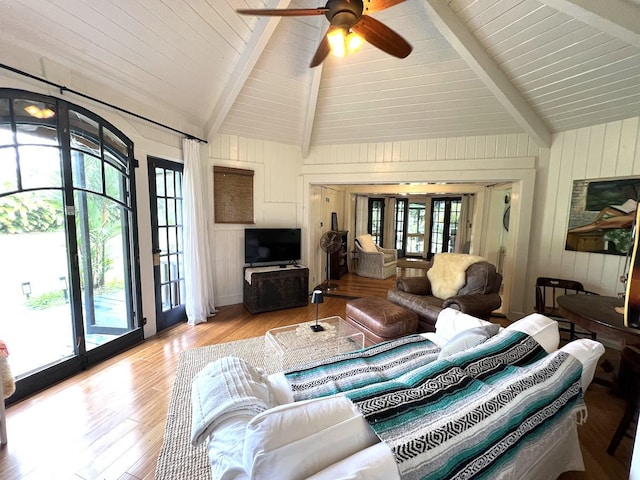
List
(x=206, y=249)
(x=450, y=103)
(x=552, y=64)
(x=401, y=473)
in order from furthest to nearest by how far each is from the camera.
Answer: (x=206, y=249), (x=450, y=103), (x=552, y=64), (x=401, y=473)

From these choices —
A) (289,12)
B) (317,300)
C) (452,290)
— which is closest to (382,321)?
(317,300)

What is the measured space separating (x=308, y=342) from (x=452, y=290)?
1.87m

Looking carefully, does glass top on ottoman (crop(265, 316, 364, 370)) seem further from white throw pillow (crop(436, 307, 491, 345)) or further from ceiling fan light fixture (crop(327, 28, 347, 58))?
ceiling fan light fixture (crop(327, 28, 347, 58))

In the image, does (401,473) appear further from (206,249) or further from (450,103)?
(450,103)

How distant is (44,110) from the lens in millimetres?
2186

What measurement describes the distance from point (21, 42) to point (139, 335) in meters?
2.75

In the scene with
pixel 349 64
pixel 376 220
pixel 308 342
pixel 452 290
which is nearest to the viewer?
pixel 308 342

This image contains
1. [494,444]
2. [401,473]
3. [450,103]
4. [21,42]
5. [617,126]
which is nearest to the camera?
[401,473]

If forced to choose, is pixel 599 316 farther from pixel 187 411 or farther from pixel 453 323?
pixel 187 411

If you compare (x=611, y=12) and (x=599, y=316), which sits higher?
(x=611, y=12)

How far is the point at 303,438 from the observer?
2.59ft

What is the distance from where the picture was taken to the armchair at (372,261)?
6.29 m

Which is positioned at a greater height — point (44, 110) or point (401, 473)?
point (44, 110)

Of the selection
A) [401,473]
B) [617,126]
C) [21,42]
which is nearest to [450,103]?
[617,126]
